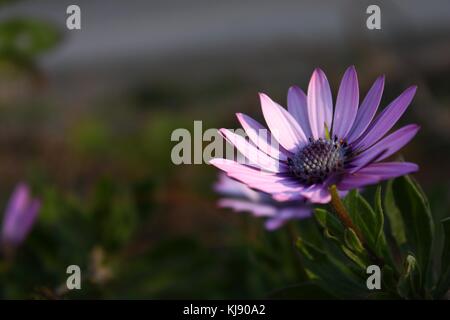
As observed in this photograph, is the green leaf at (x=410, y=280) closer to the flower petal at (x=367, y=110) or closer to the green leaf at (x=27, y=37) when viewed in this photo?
the flower petal at (x=367, y=110)

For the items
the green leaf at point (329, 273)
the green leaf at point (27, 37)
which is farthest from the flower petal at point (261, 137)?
the green leaf at point (27, 37)

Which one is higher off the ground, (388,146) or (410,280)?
(388,146)

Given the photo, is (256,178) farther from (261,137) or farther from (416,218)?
(416,218)

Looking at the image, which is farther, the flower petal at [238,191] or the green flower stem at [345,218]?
the flower petal at [238,191]

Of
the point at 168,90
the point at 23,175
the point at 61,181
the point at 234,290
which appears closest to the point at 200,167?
the point at 61,181

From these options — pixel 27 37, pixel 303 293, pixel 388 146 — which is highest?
pixel 27 37

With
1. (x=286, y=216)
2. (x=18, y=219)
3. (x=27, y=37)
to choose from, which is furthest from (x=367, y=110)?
(x=27, y=37)
